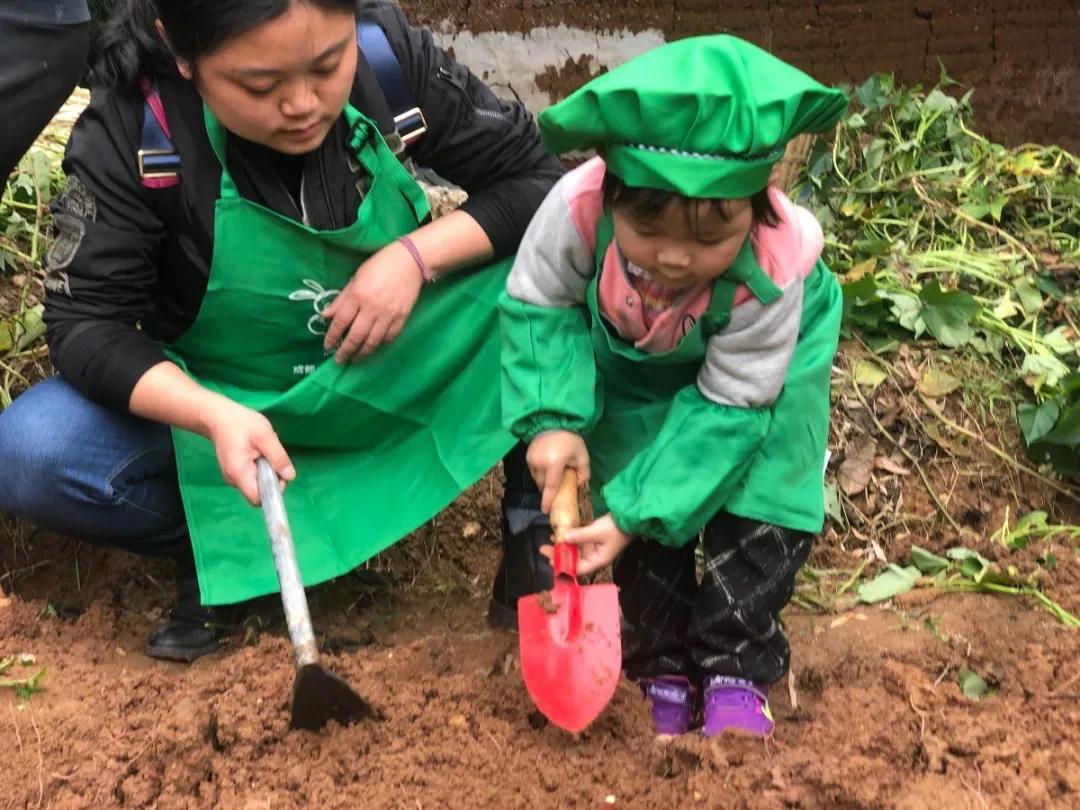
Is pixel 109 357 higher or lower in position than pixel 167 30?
lower

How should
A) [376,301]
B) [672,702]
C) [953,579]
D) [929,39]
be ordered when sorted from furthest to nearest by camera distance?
[929,39]
[953,579]
[376,301]
[672,702]

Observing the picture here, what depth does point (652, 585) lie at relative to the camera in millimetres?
1989

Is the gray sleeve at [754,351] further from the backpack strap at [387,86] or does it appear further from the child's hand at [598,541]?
the backpack strap at [387,86]

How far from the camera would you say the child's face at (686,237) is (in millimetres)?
1481

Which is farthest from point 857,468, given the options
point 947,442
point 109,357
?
point 109,357

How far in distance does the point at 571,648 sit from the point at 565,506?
20 cm

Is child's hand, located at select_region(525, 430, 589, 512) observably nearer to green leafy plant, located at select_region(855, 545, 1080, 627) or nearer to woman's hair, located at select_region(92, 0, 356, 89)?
woman's hair, located at select_region(92, 0, 356, 89)

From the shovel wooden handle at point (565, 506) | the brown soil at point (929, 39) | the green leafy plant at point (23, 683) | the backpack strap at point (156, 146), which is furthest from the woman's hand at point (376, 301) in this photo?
the brown soil at point (929, 39)

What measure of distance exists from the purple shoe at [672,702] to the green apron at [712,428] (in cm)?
27

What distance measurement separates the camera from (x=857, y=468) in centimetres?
263

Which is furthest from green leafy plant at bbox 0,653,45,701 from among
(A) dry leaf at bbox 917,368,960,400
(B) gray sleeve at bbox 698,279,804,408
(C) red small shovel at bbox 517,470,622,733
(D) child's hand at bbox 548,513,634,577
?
(A) dry leaf at bbox 917,368,960,400

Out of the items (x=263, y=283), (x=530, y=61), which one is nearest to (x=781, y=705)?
(x=263, y=283)

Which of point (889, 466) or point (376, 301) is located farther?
point (889, 466)

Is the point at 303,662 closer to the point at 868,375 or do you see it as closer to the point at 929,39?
the point at 868,375
